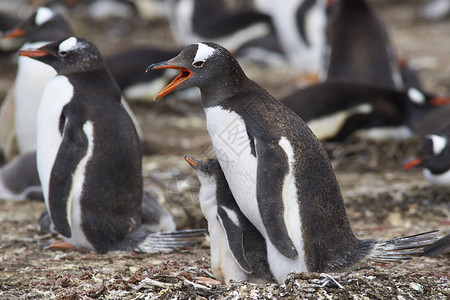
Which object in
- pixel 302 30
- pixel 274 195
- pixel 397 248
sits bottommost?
pixel 397 248

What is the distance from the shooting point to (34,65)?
6.63m

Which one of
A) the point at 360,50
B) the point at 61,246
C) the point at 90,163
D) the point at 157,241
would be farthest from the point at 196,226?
the point at 360,50

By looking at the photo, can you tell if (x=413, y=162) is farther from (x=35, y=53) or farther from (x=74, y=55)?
(x=35, y=53)

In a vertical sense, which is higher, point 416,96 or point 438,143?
point 416,96

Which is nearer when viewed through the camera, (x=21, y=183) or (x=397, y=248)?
(x=397, y=248)

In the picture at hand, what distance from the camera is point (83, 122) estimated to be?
437cm

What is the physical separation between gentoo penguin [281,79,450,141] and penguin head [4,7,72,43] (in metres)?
2.13

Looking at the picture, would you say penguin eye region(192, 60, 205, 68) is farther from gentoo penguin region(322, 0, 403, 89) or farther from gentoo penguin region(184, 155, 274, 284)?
gentoo penguin region(322, 0, 403, 89)

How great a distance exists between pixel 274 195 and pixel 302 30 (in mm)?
7882

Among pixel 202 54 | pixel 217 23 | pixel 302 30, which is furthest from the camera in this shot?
pixel 217 23

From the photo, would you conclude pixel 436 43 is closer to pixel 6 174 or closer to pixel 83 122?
pixel 6 174

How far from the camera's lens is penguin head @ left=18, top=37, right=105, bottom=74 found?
4.62 meters

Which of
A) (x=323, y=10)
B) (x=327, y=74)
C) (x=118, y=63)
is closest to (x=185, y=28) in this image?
(x=323, y=10)

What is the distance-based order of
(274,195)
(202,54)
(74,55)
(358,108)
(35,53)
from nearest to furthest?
(274,195)
(202,54)
(74,55)
(35,53)
(358,108)
